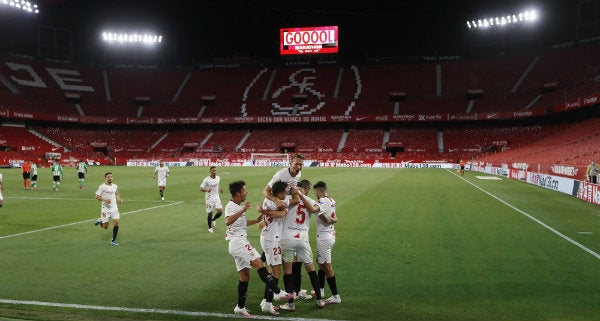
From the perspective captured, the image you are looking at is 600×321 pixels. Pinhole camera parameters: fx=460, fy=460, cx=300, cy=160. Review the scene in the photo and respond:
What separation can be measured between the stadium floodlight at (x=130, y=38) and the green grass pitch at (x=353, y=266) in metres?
70.6

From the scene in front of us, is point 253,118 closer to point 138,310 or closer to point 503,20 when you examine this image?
point 503,20

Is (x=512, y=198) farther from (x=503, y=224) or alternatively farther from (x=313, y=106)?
(x=313, y=106)

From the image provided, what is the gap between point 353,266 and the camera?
9719 millimetres

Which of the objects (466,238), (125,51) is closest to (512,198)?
(466,238)

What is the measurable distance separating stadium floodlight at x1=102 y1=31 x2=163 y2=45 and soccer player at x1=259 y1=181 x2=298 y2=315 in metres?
84.2

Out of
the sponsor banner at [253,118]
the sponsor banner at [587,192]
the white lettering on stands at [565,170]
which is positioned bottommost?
the sponsor banner at [587,192]

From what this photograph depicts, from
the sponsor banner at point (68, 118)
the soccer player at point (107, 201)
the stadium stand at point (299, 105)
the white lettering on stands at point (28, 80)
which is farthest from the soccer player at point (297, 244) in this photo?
Result: the white lettering on stands at point (28, 80)

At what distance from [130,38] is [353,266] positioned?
83.9 m

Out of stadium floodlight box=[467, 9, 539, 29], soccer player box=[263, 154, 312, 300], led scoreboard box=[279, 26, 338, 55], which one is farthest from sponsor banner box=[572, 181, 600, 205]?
led scoreboard box=[279, 26, 338, 55]

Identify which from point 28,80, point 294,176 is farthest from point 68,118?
point 294,176

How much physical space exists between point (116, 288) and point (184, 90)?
84.9m

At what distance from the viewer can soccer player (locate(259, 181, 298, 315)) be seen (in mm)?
6824

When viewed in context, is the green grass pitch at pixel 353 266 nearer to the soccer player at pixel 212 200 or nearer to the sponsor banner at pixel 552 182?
the soccer player at pixel 212 200

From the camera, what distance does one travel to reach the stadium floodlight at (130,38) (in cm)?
8150
